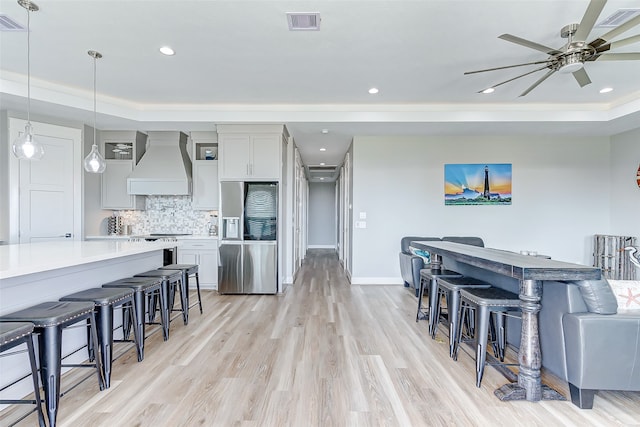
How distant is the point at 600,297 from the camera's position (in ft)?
6.38

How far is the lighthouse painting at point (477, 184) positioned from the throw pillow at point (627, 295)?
3501mm

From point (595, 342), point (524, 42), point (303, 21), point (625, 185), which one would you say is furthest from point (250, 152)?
point (625, 185)

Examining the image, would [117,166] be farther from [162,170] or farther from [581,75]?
[581,75]

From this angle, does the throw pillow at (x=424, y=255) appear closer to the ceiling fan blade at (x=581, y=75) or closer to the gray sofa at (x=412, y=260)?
the gray sofa at (x=412, y=260)

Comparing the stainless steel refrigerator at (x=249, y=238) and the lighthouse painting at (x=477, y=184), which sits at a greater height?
the lighthouse painting at (x=477, y=184)

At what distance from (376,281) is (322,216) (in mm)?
6755

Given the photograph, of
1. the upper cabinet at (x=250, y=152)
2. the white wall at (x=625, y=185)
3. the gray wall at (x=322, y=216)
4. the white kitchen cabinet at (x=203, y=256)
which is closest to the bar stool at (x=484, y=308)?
the upper cabinet at (x=250, y=152)

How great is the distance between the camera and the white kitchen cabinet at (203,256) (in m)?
5.14

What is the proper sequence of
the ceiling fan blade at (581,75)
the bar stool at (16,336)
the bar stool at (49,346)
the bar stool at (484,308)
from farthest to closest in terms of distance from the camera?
the ceiling fan blade at (581,75), the bar stool at (484,308), the bar stool at (49,346), the bar stool at (16,336)

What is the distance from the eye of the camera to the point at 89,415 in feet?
6.27

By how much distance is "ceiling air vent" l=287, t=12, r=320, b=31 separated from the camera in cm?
255

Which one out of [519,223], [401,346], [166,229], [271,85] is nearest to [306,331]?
[401,346]

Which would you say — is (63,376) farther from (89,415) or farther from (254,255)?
(254,255)

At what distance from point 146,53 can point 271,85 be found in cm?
140
